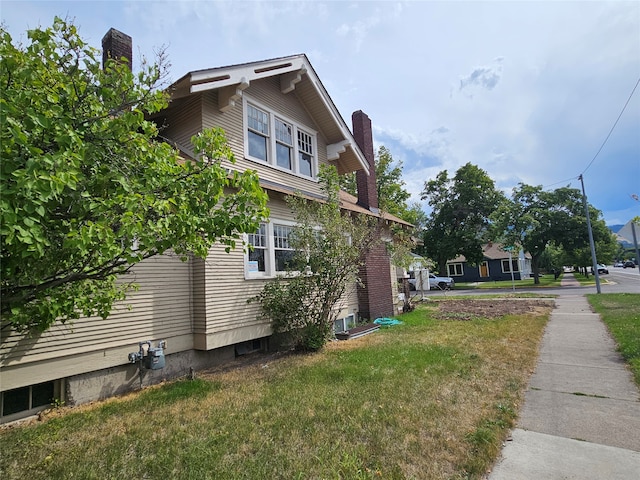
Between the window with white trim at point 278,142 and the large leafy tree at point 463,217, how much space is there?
31.0 meters

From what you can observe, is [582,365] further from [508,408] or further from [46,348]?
[46,348]

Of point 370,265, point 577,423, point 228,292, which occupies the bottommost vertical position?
point 577,423

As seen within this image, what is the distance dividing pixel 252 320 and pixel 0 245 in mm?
6190

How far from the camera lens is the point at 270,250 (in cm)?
893

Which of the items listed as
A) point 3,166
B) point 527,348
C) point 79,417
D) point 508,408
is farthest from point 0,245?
point 527,348

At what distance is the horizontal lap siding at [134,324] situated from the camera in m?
5.32

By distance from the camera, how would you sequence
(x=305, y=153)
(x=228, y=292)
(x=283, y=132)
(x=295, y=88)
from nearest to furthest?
(x=228, y=292)
(x=283, y=132)
(x=295, y=88)
(x=305, y=153)

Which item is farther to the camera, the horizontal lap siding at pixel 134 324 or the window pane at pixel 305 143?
the window pane at pixel 305 143

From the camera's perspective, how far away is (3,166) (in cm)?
229

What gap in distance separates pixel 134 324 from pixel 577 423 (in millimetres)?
6998

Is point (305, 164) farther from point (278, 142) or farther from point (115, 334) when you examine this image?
point (115, 334)

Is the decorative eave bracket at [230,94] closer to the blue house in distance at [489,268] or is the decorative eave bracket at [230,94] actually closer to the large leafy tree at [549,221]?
the large leafy tree at [549,221]

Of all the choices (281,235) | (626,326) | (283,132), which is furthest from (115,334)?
(626,326)

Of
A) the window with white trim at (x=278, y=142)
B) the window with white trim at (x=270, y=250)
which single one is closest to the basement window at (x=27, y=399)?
the window with white trim at (x=270, y=250)
